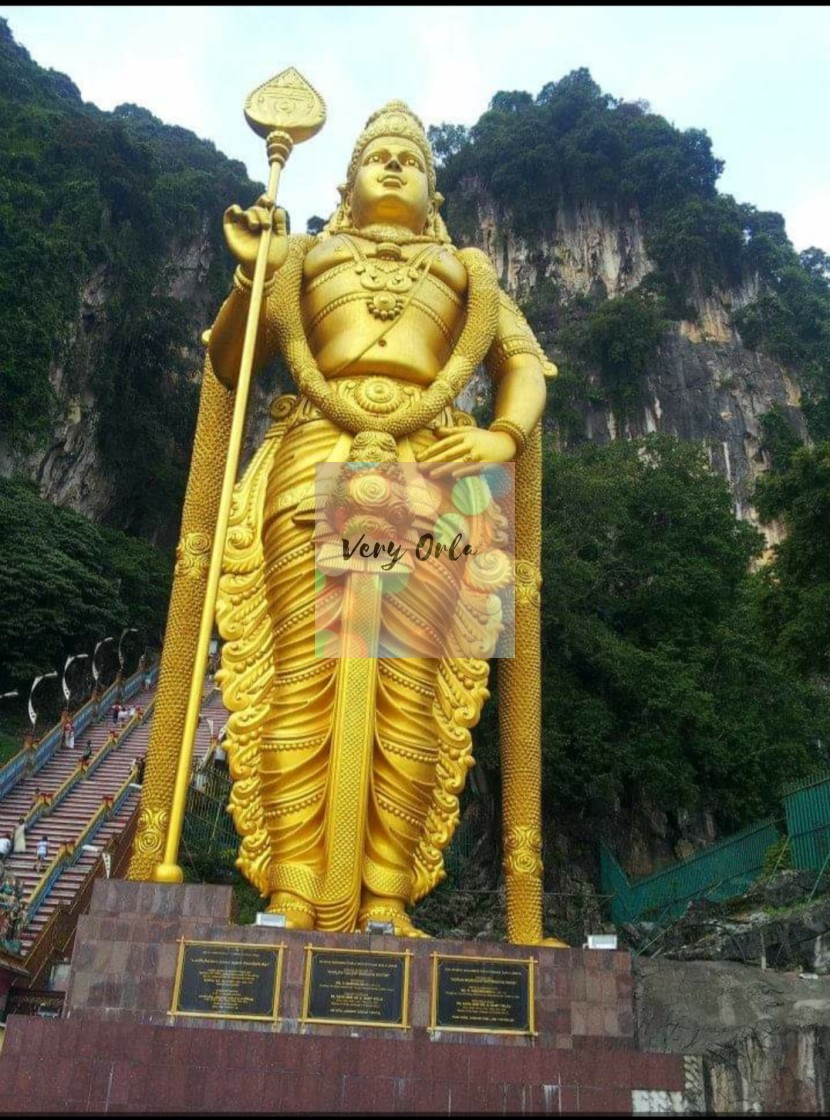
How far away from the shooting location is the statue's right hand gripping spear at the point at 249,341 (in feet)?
15.6

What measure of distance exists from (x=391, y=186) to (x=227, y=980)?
4.94 metres

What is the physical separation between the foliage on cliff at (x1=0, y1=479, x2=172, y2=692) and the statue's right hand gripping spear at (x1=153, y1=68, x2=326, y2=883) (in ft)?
45.4

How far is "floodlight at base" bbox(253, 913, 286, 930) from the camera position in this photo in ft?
14.5

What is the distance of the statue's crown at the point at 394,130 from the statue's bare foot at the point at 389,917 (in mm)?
4760

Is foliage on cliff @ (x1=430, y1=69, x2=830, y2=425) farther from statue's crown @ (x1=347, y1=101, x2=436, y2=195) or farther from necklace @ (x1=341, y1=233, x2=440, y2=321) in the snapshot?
necklace @ (x1=341, y1=233, x2=440, y2=321)

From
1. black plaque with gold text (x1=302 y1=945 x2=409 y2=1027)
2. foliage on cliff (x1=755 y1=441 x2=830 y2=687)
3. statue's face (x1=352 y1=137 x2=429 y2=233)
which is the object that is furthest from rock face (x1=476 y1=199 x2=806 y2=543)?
black plaque with gold text (x1=302 y1=945 x2=409 y2=1027)

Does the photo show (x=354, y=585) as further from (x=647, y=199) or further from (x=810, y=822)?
(x=647, y=199)

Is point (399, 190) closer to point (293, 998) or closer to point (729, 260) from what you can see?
point (293, 998)

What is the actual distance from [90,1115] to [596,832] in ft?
36.5

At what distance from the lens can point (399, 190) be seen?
6609mm

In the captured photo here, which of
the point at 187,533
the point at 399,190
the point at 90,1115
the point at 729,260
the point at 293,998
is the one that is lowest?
the point at 90,1115

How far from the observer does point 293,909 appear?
4770mm

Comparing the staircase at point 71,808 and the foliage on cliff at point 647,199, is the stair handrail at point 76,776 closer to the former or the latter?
the staircase at point 71,808

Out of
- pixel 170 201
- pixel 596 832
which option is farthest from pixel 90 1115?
pixel 170 201
